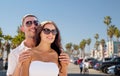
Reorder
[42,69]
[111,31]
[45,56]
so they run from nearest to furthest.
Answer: [42,69] < [45,56] < [111,31]

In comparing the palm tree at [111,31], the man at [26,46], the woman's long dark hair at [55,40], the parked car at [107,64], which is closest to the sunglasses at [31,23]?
the man at [26,46]

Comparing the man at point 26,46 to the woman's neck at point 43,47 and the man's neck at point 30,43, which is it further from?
the woman's neck at point 43,47

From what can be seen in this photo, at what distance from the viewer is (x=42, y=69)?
3916 mm

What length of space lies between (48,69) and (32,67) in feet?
0.56

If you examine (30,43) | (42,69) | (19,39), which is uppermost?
(30,43)

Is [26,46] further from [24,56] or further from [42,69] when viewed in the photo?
[42,69]

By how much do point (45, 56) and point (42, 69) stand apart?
0.19 meters

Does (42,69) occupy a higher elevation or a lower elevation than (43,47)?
lower

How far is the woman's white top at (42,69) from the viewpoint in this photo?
3.90 m

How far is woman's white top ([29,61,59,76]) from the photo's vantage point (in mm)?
3901

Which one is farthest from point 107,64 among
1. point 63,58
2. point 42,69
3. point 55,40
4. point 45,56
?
point 42,69

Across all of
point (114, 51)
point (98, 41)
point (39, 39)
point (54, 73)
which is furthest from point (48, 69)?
point (98, 41)

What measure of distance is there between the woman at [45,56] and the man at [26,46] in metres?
0.06

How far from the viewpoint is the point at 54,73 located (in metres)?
3.96
